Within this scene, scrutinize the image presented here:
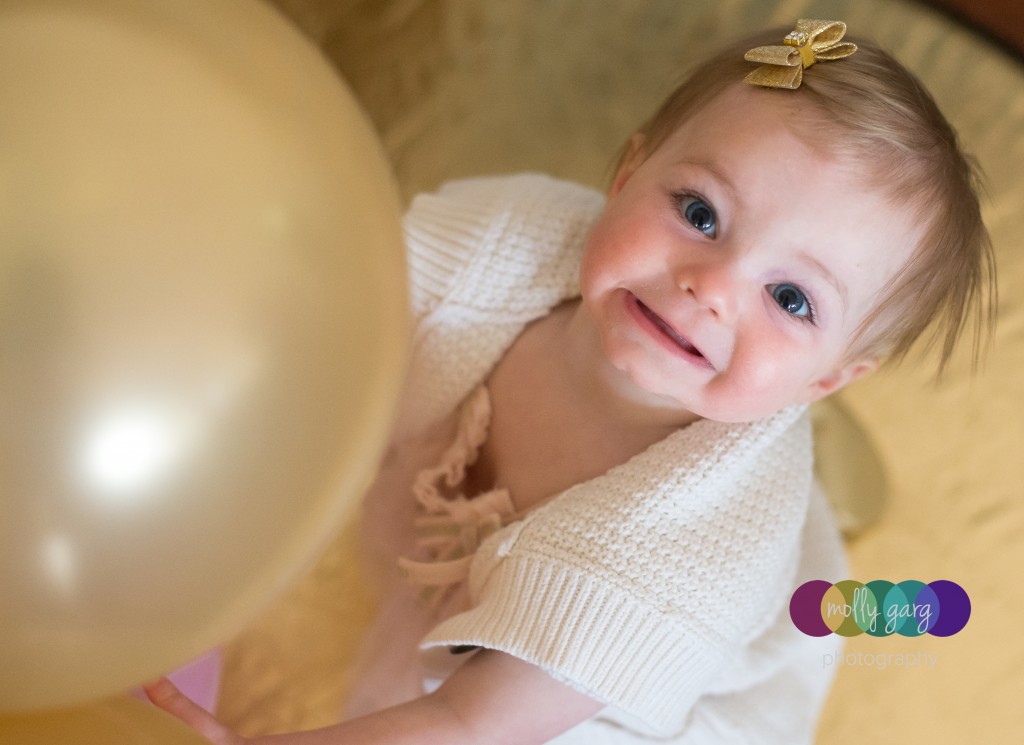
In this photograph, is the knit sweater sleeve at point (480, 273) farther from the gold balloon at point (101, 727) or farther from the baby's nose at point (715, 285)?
the gold balloon at point (101, 727)

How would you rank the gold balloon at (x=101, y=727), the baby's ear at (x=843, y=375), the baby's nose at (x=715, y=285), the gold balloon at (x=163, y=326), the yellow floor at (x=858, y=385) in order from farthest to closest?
the yellow floor at (x=858, y=385) → the baby's ear at (x=843, y=375) → the baby's nose at (x=715, y=285) → the gold balloon at (x=101, y=727) → the gold balloon at (x=163, y=326)

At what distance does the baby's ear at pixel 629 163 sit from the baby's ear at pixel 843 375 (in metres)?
0.23

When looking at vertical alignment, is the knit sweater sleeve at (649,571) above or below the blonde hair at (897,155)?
below

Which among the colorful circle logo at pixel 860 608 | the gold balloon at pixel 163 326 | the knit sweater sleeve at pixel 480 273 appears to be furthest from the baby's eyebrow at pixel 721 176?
the colorful circle logo at pixel 860 608

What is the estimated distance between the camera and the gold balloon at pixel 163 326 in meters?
0.41

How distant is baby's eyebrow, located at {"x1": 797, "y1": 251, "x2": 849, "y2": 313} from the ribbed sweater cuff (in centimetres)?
27

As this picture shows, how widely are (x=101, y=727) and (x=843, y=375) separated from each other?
0.60 meters

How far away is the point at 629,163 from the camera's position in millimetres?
772

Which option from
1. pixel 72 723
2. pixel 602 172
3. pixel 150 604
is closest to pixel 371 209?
pixel 150 604

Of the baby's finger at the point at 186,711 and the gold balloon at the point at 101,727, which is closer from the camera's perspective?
the gold balloon at the point at 101,727

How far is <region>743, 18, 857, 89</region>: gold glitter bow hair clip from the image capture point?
675 mm

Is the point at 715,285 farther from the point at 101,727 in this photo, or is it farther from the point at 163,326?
the point at 101,727

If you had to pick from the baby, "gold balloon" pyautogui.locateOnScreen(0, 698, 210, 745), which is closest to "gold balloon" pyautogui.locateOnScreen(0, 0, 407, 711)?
"gold balloon" pyautogui.locateOnScreen(0, 698, 210, 745)

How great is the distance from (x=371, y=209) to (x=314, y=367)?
0.09 m
